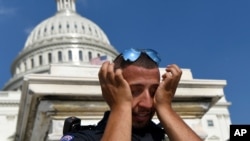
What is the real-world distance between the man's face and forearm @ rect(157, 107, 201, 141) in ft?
0.23

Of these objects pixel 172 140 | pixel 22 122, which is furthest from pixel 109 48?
pixel 172 140

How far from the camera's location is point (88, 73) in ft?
37.0

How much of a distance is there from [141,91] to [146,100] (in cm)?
5

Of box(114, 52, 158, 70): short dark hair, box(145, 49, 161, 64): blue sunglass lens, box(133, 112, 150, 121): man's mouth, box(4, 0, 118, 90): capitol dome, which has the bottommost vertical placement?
box(133, 112, 150, 121): man's mouth

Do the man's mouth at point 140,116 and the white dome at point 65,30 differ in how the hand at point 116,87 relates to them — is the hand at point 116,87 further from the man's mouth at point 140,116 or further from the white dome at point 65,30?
the white dome at point 65,30

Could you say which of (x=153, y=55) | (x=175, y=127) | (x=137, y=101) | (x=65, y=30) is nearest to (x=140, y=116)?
(x=137, y=101)

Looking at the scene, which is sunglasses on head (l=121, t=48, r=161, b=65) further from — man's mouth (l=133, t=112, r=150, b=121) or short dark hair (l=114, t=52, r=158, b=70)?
man's mouth (l=133, t=112, r=150, b=121)

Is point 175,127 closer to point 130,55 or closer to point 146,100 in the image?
point 146,100

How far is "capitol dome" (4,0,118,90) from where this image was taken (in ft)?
223

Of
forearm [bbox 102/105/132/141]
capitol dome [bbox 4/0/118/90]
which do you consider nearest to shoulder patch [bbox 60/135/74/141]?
forearm [bbox 102/105/132/141]

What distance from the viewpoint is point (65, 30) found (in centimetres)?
7444

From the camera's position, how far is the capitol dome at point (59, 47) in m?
67.9

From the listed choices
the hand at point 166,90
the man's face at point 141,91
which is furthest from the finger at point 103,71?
the hand at point 166,90

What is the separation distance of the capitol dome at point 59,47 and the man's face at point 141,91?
206 ft
